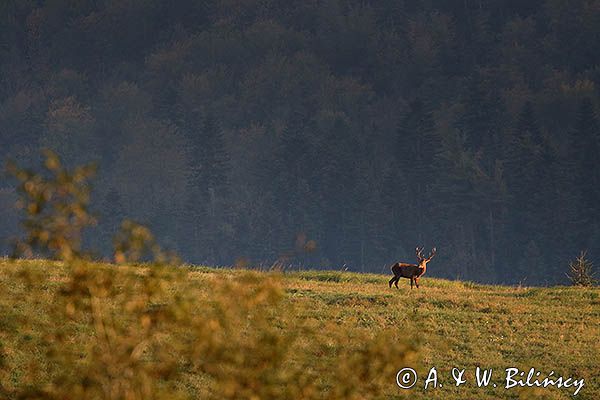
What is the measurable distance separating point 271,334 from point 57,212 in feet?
6.30

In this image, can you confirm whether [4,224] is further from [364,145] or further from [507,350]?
[507,350]

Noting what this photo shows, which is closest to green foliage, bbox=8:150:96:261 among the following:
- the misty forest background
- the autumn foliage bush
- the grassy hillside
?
the autumn foliage bush

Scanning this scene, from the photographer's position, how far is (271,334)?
10.5 meters

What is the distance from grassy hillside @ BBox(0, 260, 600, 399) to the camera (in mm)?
10250

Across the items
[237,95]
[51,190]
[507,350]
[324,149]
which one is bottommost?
[51,190]

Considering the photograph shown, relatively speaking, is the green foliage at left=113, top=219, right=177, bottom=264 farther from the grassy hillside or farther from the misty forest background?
the misty forest background

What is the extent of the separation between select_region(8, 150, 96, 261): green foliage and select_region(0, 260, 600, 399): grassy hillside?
10.7 inches

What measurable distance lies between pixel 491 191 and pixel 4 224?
54594mm

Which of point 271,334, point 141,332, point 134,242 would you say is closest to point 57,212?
point 134,242

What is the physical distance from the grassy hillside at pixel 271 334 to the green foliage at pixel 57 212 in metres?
0.27

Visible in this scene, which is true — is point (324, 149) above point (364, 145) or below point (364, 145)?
below

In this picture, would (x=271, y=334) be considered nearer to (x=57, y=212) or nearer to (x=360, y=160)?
(x=57, y=212)

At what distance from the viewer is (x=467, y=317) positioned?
91.6 feet

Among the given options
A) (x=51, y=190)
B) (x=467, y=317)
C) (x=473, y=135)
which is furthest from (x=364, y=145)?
(x=51, y=190)
